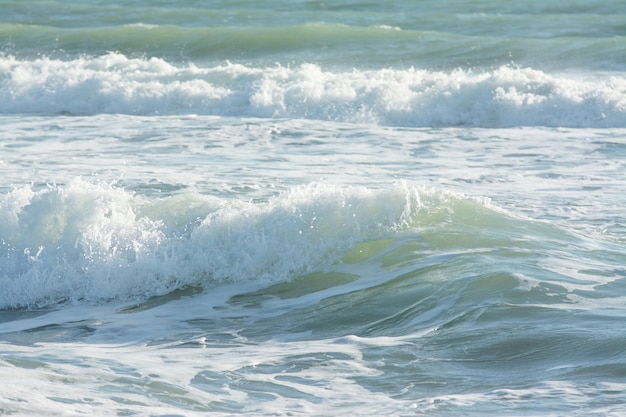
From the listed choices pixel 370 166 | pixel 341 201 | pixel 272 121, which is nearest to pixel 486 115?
pixel 272 121

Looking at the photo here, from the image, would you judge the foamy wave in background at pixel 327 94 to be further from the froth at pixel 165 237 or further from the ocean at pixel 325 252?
the froth at pixel 165 237

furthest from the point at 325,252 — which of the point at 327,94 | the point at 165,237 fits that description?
the point at 327,94

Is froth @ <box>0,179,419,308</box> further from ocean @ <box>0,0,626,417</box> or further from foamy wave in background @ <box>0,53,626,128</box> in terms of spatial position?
foamy wave in background @ <box>0,53,626,128</box>

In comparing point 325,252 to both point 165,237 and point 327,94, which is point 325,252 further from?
point 327,94

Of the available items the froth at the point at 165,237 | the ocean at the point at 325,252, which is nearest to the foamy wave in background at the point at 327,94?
the ocean at the point at 325,252

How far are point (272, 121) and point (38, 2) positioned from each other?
16137 mm

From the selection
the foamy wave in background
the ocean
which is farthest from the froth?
the foamy wave in background

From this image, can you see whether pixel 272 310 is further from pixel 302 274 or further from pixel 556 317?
pixel 556 317

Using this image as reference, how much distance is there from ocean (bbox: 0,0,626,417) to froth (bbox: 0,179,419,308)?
2 cm

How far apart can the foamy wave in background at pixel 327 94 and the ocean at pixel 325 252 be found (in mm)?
59

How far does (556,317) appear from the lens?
6062 mm

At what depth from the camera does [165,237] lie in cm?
787

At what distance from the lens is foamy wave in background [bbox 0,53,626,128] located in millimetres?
14938

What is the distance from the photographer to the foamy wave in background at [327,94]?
14.9 metres
